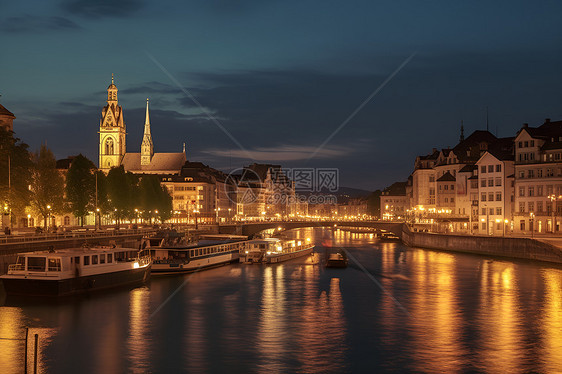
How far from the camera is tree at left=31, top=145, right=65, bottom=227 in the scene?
96.1 metres

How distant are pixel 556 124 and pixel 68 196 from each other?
260 feet

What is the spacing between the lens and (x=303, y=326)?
47875 millimetres

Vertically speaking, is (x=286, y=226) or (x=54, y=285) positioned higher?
(x=286, y=226)

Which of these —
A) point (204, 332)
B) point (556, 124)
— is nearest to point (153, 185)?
point (556, 124)

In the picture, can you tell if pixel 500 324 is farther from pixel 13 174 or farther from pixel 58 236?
pixel 13 174

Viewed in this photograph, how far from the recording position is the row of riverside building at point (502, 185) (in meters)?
107

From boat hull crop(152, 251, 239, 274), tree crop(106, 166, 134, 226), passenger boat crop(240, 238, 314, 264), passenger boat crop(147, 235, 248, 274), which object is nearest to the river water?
boat hull crop(152, 251, 239, 274)

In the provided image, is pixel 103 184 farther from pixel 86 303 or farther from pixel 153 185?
pixel 86 303

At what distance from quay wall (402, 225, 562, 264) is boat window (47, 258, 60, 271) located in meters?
58.3

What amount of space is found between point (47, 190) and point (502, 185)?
7551 cm

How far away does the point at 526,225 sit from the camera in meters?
111

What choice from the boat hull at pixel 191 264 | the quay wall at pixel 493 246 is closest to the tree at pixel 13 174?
the boat hull at pixel 191 264

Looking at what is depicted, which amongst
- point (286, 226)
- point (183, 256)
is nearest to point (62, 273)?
point (183, 256)

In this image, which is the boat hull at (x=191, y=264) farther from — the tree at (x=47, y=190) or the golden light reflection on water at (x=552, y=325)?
the golden light reflection on water at (x=552, y=325)
